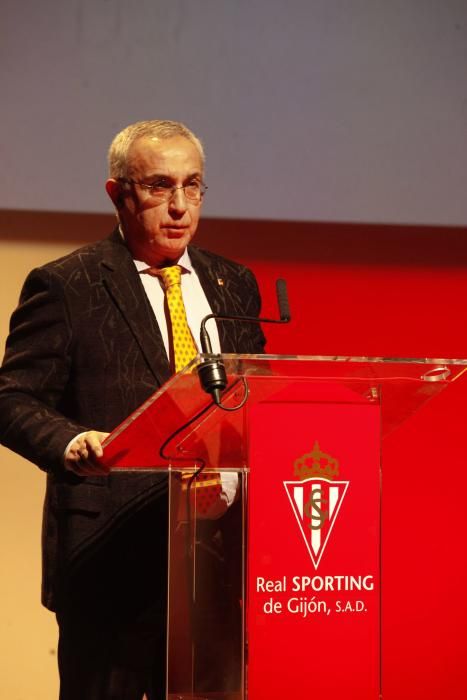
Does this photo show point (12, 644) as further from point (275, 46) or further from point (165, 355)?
point (275, 46)

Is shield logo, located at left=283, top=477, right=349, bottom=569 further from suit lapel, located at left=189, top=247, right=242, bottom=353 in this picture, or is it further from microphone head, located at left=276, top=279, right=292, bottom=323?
suit lapel, located at left=189, top=247, right=242, bottom=353

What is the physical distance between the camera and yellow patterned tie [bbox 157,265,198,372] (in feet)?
7.10

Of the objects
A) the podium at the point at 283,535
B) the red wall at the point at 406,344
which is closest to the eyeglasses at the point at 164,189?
the podium at the point at 283,535

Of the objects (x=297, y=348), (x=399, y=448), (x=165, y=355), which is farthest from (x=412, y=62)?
(x=165, y=355)

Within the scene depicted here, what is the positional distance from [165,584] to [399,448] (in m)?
1.53

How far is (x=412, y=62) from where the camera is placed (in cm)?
329

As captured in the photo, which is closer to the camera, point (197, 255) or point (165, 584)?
point (165, 584)

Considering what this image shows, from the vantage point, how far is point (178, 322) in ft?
7.20

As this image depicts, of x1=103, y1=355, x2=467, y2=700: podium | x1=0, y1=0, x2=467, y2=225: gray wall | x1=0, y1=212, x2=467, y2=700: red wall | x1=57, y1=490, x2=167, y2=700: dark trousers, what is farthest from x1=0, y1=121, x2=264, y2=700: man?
x1=0, y1=212, x2=467, y2=700: red wall

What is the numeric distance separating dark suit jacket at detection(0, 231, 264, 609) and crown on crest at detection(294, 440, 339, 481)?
576 mm

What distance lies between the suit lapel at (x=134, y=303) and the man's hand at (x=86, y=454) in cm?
33

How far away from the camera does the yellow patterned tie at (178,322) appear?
2.16m

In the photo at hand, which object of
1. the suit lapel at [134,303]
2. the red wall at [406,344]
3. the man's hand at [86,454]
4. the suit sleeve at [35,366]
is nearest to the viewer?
the man's hand at [86,454]

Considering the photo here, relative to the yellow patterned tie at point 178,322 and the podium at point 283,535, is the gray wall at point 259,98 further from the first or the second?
the podium at point 283,535
